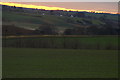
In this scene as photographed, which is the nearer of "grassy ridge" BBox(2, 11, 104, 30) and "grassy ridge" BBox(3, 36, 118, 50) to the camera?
"grassy ridge" BBox(3, 36, 118, 50)

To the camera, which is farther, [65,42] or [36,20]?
[36,20]

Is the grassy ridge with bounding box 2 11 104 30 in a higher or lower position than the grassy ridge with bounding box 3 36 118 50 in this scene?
higher

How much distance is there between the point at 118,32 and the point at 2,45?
10274 millimetres

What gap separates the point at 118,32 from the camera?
23406 millimetres

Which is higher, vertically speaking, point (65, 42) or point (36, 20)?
point (36, 20)

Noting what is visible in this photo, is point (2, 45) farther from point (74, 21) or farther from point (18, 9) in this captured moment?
point (74, 21)

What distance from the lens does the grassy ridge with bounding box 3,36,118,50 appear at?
24250mm

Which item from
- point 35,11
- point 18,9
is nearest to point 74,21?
point 35,11

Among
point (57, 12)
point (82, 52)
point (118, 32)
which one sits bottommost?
point (82, 52)

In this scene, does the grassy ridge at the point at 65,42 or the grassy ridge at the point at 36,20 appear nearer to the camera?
the grassy ridge at the point at 65,42

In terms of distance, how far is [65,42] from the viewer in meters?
26.1

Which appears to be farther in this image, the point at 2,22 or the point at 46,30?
the point at 46,30

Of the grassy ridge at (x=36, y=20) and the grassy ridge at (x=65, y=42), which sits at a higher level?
the grassy ridge at (x=36, y=20)

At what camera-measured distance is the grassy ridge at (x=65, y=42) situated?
2425cm
